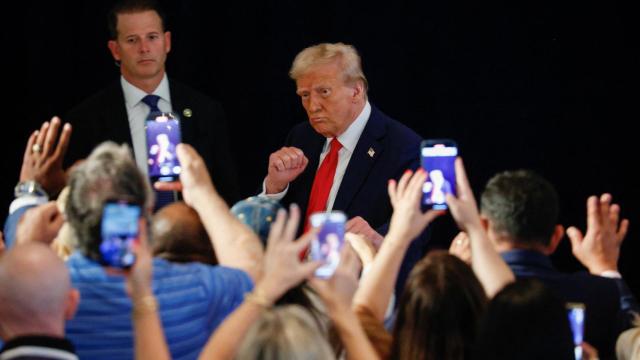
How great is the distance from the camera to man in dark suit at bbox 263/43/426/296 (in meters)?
5.45

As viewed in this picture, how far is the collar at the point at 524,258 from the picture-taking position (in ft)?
12.2

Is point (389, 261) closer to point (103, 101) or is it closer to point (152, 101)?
point (152, 101)

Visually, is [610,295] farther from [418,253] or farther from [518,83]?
[518,83]

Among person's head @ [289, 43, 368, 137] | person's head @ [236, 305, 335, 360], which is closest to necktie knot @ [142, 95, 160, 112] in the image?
person's head @ [289, 43, 368, 137]

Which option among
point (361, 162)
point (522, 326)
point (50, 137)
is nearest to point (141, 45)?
point (361, 162)

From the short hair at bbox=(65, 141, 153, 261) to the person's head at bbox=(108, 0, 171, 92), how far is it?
2178 millimetres

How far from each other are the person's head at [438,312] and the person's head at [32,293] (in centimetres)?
78

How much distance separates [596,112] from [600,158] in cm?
22

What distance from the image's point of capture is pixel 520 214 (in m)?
3.79

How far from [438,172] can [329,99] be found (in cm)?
174

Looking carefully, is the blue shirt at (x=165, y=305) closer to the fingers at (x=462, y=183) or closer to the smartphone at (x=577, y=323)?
the fingers at (x=462, y=183)

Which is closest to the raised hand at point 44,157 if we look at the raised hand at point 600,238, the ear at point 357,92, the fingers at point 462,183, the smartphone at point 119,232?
the smartphone at point 119,232

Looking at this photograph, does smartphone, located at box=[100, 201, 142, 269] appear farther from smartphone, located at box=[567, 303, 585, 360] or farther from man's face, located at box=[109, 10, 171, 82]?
man's face, located at box=[109, 10, 171, 82]

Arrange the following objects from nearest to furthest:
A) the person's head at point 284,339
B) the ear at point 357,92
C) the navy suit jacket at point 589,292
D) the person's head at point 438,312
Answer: the person's head at point 284,339, the person's head at point 438,312, the navy suit jacket at point 589,292, the ear at point 357,92
